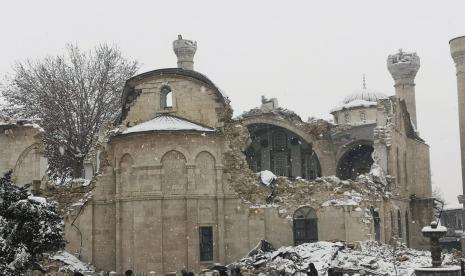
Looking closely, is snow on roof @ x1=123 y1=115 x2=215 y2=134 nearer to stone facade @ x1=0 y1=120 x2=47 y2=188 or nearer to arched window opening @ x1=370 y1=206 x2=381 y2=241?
stone facade @ x1=0 y1=120 x2=47 y2=188

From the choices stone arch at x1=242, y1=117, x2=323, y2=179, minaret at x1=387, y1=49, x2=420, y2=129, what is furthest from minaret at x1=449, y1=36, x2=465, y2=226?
stone arch at x1=242, y1=117, x2=323, y2=179

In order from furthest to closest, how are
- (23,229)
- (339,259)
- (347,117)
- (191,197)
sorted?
(347,117), (191,197), (339,259), (23,229)

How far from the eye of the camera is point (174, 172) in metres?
27.8

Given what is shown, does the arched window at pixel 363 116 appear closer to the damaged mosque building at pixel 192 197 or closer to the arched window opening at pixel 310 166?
the arched window opening at pixel 310 166

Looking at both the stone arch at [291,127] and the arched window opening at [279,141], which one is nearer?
the stone arch at [291,127]

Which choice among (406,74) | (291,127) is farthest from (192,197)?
(406,74)

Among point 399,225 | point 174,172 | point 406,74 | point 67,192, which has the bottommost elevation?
point 399,225

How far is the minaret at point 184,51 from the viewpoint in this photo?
44.9 meters

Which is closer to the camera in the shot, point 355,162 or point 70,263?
point 70,263

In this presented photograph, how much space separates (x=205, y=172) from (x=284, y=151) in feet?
53.5

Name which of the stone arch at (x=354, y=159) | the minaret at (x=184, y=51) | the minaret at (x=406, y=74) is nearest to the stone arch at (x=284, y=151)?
the stone arch at (x=354, y=159)

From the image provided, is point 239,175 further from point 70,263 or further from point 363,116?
point 363,116

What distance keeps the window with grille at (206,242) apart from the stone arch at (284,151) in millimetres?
15349

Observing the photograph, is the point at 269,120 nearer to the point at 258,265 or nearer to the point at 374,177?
the point at 374,177
